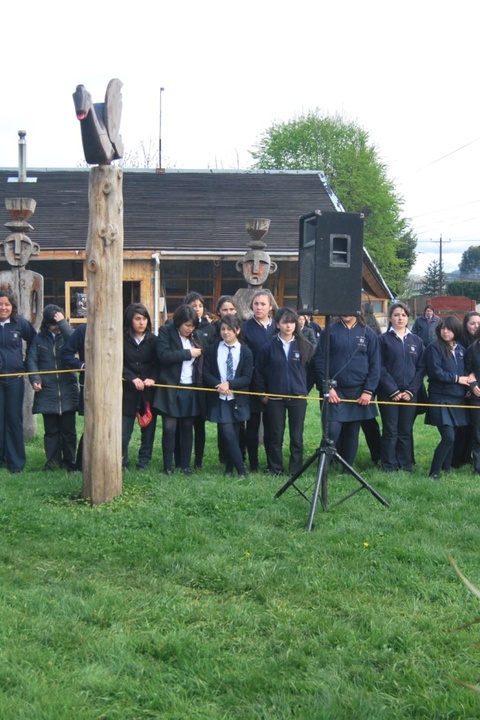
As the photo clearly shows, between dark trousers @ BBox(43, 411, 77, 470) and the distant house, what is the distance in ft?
37.3

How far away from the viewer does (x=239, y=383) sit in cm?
881

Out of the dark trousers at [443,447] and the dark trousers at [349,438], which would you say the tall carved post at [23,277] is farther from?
the dark trousers at [443,447]

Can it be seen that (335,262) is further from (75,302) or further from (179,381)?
(75,302)

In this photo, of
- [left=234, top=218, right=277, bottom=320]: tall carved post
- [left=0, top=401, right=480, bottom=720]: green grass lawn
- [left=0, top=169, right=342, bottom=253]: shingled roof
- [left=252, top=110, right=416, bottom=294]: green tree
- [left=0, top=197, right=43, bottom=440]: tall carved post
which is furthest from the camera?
[left=252, top=110, right=416, bottom=294]: green tree

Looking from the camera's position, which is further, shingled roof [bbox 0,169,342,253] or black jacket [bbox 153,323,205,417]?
shingled roof [bbox 0,169,342,253]

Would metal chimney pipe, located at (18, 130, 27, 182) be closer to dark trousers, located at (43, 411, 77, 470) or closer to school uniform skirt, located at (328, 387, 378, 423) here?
dark trousers, located at (43, 411, 77, 470)

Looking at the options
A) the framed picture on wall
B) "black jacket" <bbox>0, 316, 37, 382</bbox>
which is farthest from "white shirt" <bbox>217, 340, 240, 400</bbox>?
the framed picture on wall

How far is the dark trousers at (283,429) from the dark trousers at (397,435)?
967 millimetres

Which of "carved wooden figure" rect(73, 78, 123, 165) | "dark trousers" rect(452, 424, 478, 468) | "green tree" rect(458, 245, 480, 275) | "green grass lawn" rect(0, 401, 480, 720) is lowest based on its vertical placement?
"green grass lawn" rect(0, 401, 480, 720)

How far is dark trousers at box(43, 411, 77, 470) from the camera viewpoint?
30.2ft

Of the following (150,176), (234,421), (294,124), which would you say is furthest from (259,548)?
(294,124)

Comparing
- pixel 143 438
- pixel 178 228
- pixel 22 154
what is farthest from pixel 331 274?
pixel 22 154

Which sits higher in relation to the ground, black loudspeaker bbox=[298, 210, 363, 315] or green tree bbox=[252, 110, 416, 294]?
green tree bbox=[252, 110, 416, 294]

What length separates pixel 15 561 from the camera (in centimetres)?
605
